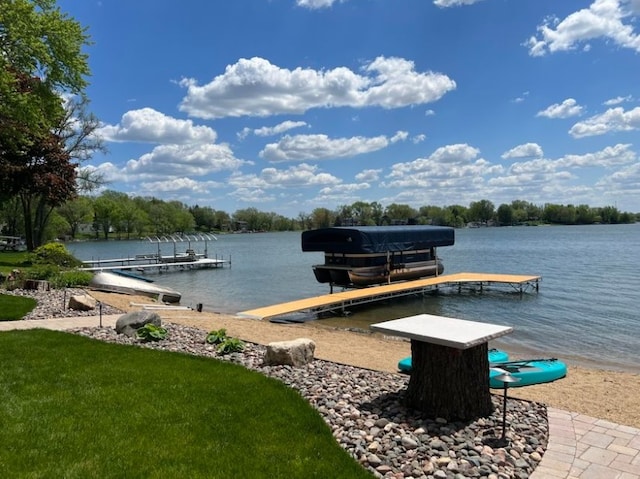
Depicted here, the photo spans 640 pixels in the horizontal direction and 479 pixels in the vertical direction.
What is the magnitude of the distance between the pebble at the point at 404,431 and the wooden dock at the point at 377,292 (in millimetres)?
10235

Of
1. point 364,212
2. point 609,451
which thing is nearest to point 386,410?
point 609,451

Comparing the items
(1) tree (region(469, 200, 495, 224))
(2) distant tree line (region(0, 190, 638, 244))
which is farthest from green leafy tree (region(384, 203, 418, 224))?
(1) tree (region(469, 200, 495, 224))

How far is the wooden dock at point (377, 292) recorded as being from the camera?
59.8 ft

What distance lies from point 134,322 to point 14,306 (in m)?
5.09

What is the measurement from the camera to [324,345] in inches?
510

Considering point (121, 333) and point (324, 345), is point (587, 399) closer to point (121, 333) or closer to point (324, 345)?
point (324, 345)

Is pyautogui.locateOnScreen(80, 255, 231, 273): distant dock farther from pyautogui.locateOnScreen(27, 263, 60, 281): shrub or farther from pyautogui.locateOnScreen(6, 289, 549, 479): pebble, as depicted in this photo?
pyautogui.locateOnScreen(6, 289, 549, 479): pebble

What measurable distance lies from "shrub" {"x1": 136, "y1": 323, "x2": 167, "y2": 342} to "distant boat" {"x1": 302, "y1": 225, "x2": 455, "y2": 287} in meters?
15.4

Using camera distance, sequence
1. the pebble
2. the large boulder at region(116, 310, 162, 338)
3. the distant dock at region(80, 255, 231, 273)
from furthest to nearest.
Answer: the distant dock at region(80, 255, 231, 273), the large boulder at region(116, 310, 162, 338), the pebble

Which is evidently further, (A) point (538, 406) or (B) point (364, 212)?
(B) point (364, 212)

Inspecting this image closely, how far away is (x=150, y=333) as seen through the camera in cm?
967

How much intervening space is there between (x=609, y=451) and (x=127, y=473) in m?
4.74

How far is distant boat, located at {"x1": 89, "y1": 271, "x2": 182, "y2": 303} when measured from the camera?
22297 mm

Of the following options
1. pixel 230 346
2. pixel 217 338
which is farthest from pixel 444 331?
pixel 217 338
